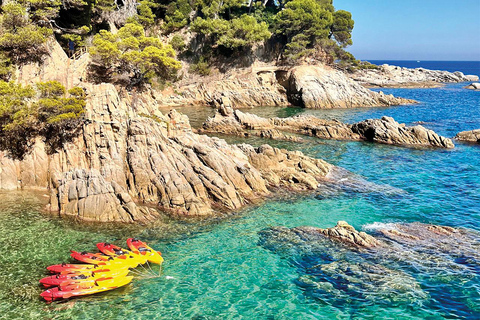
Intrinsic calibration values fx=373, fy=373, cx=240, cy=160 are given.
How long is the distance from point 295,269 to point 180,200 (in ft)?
35.2

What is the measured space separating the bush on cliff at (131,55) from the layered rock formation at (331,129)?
11.7 m

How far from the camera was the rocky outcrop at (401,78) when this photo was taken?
127m

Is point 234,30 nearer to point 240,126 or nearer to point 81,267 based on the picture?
point 240,126

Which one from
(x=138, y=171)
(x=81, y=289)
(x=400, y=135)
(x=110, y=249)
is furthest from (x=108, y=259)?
(x=400, y=135)

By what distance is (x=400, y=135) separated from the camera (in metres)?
50.7

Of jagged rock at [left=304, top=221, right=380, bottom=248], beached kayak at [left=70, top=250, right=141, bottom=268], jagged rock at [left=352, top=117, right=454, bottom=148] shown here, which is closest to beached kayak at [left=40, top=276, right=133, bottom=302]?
beached kayak at [left=70, top=250, right=141, bottom=268]

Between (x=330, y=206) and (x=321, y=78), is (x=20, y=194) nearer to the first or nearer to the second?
(x=330, y=206)

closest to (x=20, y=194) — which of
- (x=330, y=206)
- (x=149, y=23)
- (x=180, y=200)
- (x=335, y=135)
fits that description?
(x=180, y=200)

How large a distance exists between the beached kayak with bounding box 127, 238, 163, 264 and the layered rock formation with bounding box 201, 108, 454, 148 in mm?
33202

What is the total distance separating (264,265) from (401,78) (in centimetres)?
13645

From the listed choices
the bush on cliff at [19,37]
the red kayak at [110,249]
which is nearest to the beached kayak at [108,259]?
the red kayak at [110,249]

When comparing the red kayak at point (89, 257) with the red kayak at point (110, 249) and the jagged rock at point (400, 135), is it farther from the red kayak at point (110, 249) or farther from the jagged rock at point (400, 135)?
the jagged rock at point (400, 135)

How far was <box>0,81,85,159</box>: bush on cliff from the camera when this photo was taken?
1204 inches

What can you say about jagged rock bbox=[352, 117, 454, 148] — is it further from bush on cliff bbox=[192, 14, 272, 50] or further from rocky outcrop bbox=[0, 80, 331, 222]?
bush on cliff bbox=[192, 14, 272, 50]
